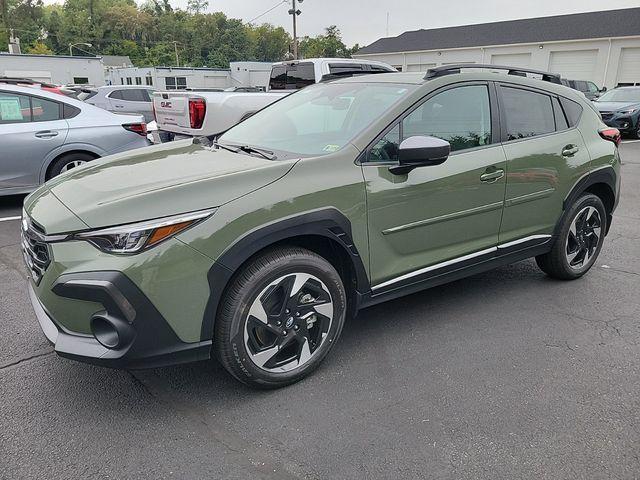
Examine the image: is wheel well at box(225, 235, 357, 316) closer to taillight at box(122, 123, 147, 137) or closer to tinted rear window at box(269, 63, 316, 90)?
taillight at box(122, 123, 147, 137)

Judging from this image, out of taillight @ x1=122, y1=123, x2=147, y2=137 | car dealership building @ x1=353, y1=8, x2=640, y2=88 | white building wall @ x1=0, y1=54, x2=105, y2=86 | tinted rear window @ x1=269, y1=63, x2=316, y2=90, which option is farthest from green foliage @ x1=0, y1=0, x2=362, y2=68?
taillight @ x1=122, y1=123, x2=147, y2=137

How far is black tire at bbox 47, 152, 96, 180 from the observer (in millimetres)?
6305

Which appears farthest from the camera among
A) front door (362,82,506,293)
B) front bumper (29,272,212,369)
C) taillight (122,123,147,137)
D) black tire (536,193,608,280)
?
taillight (122,123,147,137)

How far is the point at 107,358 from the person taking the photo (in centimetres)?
229

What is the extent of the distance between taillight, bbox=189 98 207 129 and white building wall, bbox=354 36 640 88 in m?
20.6

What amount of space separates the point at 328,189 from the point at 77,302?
1.34 meters

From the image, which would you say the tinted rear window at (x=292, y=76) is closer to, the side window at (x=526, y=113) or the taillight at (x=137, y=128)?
the taillight at (x=137, y=128)

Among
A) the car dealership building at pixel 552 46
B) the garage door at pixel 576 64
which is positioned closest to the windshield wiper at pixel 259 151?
the car dealership building at pixel 552 46

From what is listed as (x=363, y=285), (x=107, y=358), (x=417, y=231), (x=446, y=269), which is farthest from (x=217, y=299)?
(x=446, y=269)

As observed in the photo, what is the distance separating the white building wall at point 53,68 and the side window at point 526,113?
38426 millimetres

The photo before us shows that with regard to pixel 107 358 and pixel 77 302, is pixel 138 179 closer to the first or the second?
pixel 77 302

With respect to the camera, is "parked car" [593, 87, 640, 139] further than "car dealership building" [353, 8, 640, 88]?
No

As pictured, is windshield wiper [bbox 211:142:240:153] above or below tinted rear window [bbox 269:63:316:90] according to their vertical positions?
below

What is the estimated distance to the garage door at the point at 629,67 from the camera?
3008 centimetres
